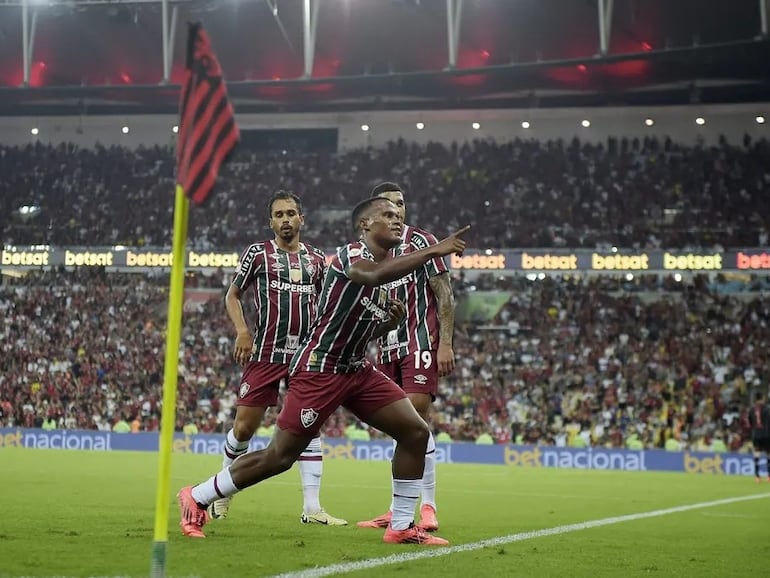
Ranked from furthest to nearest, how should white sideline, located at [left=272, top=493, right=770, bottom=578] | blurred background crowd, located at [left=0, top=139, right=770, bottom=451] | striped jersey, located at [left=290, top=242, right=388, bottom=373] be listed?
blurred background crowd, located at [left=0, top=139, right=770, bottom=451]
striped jersey, located at [left=290, top=242, right=388, bottom=373]
white sideline, located at [left=272, top=493, right=770, bottom=578]

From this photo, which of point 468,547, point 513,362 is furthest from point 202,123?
point 513,362

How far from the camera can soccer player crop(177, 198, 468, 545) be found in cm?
735

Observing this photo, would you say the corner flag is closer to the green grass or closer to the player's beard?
the green grass

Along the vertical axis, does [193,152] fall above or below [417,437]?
above

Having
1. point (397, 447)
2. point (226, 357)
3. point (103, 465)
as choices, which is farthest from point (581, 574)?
point (226, 357)

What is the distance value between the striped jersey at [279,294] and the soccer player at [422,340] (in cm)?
74

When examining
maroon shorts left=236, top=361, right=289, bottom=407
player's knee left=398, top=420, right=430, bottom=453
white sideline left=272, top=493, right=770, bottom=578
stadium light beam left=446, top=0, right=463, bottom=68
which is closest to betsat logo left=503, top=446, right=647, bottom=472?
white sideline left=272, top=493, right=770, bottom=578

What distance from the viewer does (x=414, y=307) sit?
9391 mm

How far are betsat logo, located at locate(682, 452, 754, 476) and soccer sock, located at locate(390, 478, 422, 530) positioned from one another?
18.6m

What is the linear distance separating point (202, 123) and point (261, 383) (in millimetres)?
4604

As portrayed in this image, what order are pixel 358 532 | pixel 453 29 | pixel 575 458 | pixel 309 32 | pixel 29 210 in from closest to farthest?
pixel 358 532
pixel 575 458
pixel 453 29
pixel 309 32
pixel 29 210

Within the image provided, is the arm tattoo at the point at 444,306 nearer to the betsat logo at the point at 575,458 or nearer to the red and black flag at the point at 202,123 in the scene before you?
the red and black flag at the point at 202,123

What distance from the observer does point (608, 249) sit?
37844 millimetres

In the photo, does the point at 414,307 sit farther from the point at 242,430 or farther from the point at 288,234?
the point at 242,430
